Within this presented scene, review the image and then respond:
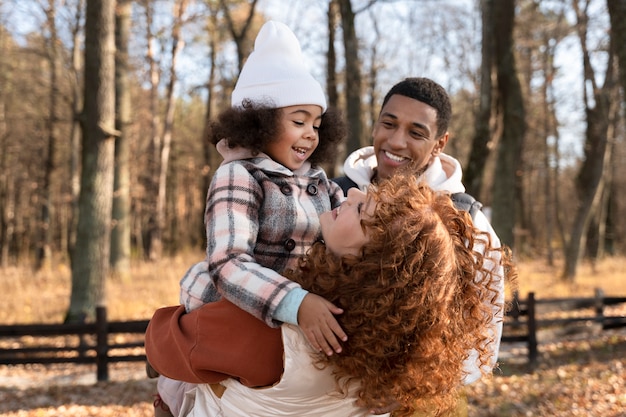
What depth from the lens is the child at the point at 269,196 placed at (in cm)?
170

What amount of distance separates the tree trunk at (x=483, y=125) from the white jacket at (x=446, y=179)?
629 centimetres

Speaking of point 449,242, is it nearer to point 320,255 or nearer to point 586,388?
point 320,255

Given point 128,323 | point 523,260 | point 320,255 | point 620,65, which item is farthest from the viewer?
point 523,260

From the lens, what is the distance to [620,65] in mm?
6703

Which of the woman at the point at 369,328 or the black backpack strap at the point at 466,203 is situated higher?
the black backpack strap at the point at 466,203

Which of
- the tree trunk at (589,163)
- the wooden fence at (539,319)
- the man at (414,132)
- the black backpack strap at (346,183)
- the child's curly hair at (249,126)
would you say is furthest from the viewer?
the tree trunk at (589,163)

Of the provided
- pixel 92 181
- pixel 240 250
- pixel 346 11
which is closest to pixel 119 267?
pixel 92 181

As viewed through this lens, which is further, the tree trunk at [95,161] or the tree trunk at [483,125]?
the tree trunk at [483,125]

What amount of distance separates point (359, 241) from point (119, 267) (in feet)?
45.0

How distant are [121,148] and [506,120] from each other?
862 centimetres

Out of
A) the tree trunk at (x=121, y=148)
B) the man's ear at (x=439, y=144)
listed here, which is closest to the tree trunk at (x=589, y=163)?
the tree trunk at (x=121, y=148)

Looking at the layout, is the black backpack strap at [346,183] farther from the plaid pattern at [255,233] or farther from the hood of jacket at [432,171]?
the plaid pattern at [255,233]

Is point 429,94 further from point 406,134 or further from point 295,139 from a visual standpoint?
point 295,139

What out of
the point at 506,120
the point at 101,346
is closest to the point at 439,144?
the point at 101,346
